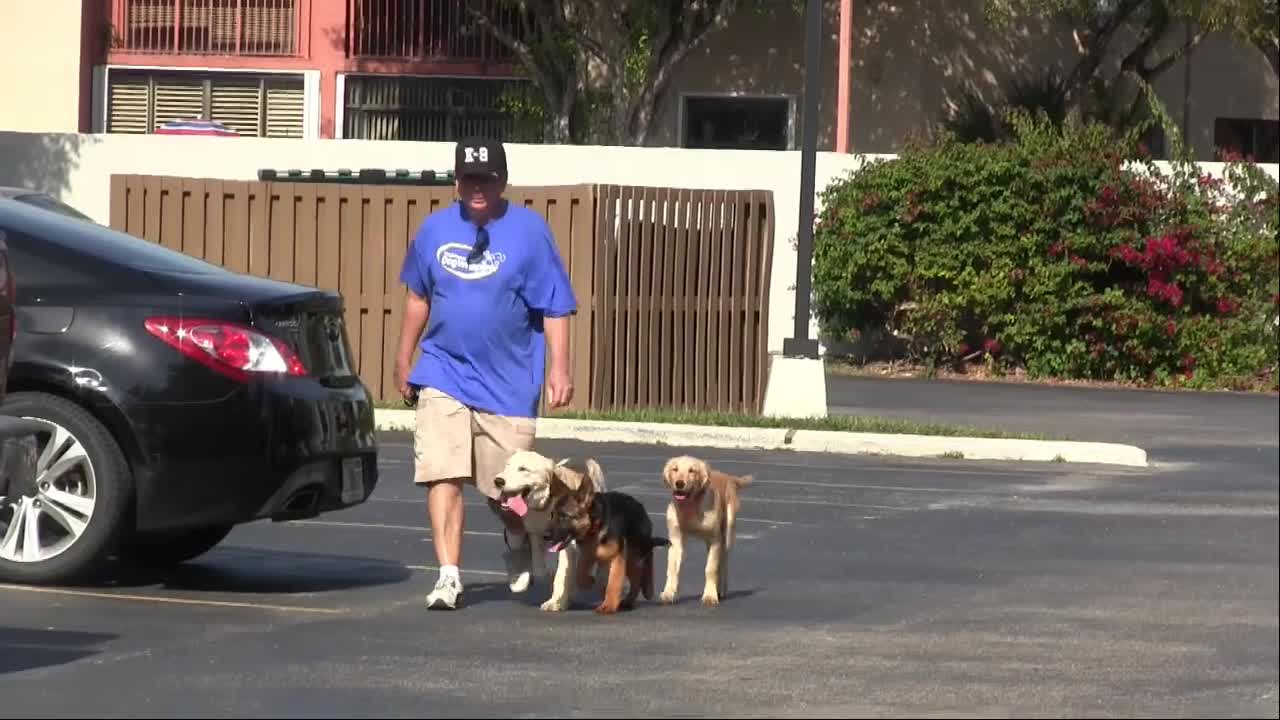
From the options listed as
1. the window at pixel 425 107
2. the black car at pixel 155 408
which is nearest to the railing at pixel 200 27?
the window at pixel 425 107

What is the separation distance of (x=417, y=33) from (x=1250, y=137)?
11.3 metres

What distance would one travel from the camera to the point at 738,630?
927cm

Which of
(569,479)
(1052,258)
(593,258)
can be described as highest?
(1052,258)

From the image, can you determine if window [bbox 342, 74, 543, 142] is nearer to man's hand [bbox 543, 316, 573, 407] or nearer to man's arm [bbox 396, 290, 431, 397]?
man's arm [bbox 396, 290, 431, 397]

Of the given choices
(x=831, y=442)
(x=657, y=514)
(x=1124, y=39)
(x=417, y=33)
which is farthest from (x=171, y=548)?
(x=1124, y=39)

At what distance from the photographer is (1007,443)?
17000 mm

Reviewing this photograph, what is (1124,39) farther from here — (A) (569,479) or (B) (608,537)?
(A) (569,479)

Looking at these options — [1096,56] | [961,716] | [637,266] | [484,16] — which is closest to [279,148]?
[484,16]

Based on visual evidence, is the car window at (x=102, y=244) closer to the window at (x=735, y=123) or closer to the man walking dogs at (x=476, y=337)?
the man walking dogs at (x=476, y=337)

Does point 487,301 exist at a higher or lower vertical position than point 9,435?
higher

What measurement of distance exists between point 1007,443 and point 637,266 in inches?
149

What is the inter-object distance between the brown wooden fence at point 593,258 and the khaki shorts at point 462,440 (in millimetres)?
9554

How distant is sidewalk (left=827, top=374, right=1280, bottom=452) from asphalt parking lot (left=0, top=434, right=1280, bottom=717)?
5.24m

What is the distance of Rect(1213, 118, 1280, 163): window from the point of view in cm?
3325
